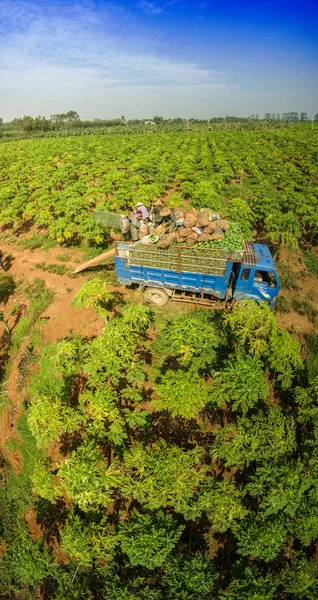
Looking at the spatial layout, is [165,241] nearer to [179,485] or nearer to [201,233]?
[201,233]

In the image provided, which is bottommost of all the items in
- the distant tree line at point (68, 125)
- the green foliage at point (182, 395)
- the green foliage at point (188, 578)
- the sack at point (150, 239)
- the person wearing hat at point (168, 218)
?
the green foliage at point (188, 578)

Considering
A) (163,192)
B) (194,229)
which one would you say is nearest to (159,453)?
(194,229)

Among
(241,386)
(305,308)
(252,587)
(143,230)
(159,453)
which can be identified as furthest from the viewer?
(305,308)

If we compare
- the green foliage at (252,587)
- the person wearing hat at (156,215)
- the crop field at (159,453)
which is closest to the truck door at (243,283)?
the crop field at (159,453)

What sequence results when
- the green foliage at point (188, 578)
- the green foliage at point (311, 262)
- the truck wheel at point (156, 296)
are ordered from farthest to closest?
the green foliage at point (311, 262)
the truck wheel at point (156, 296)
the green foliage at point (188, 578)

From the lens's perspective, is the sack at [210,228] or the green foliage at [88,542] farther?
the sack at [210,228]

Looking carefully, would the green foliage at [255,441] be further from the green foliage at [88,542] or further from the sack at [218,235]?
the sack at [218,235]

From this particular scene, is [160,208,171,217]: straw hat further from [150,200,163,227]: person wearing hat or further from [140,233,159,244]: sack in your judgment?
[140,233,159,244]: sack

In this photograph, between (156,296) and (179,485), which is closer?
(179,485)
